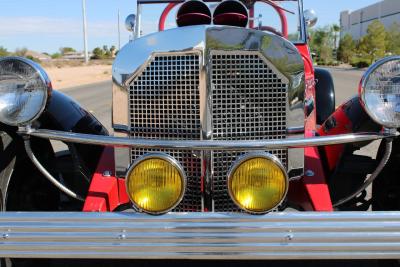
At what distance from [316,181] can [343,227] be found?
0.60 m

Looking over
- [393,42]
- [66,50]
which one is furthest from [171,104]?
[66,50]

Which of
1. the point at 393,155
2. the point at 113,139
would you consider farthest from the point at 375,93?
the point at 113,139

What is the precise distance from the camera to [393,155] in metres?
2.71

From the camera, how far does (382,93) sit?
2469 mm

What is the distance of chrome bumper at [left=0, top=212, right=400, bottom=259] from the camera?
7.25 feet

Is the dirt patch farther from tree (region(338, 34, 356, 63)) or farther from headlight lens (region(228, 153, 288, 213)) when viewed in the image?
tree (region(338, 34, 356, 63))

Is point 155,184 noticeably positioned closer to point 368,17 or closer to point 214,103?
point 214,103

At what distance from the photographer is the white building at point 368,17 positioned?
215ft

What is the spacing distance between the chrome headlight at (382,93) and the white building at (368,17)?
201 feet

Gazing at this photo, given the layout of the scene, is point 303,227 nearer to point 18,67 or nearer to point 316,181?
point 316,181

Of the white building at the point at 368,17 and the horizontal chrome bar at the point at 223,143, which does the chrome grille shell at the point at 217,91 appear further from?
the white building at the point at 368,17

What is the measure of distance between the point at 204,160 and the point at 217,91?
1.25ft

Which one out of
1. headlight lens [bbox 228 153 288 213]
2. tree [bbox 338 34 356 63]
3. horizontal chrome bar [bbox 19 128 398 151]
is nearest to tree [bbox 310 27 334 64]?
tree [bbox 338 34 356 63]

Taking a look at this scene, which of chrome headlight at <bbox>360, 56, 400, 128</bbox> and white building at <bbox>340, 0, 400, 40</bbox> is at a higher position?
white building at <bbox>340, 0, 400, 40</bbox>
